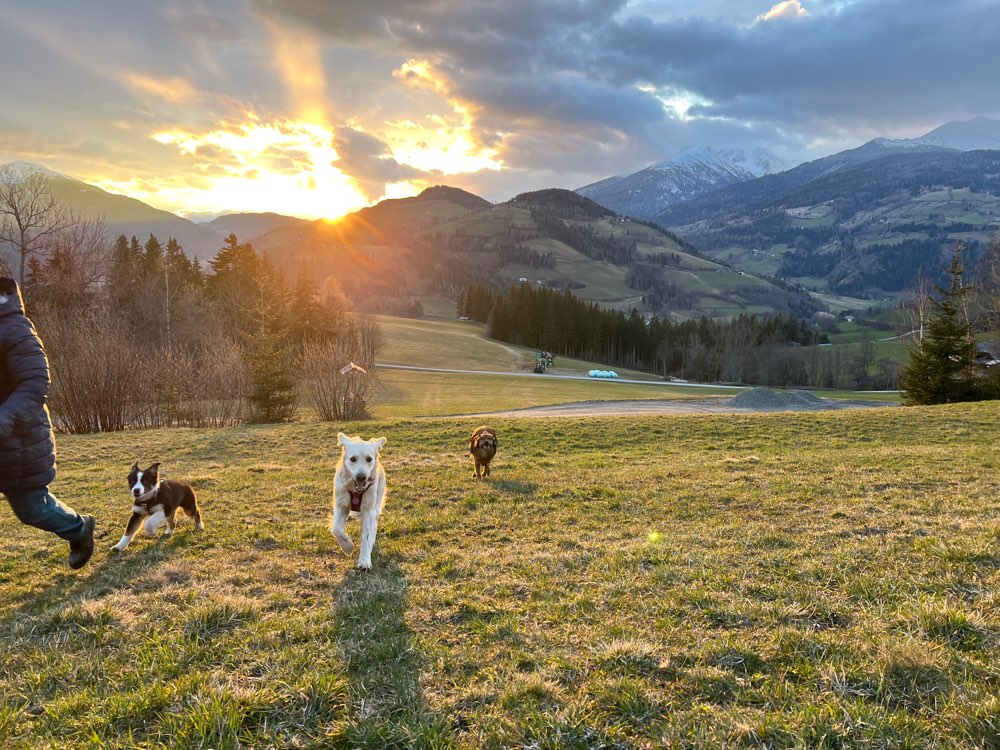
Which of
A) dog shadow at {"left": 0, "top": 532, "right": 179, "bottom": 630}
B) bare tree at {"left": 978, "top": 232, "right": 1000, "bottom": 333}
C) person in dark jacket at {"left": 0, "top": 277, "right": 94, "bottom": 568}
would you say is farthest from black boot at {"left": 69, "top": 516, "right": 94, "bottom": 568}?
bare tree at {"left": 978, "top": 232, "right": 1000, "bottom": 333}

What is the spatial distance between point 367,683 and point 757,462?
12.0 m

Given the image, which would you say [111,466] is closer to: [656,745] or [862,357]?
[656,745]

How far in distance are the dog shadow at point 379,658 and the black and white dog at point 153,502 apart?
3.46 m

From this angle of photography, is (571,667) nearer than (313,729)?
No

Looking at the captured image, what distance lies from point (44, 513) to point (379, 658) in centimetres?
463

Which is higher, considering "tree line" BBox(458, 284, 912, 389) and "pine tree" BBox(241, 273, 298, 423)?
"tree line" BBox(458, 284, 912, 389)

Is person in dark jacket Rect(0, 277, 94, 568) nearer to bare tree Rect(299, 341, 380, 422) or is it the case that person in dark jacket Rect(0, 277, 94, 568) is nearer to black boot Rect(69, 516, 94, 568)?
black boot Rect(69, 516, 94, 568)

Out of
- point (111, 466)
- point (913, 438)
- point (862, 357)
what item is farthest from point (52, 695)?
point (862, 357)

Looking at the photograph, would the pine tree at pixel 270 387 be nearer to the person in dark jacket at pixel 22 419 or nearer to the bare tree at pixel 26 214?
the bare tree at pixel 26 214

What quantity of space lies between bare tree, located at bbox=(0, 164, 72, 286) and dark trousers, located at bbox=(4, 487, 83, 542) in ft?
118

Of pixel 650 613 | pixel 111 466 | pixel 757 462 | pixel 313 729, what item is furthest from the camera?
pixel 111 466

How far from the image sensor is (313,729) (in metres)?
3.17

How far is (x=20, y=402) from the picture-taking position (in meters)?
5.28

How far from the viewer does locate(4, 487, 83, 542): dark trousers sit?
18.1ft
